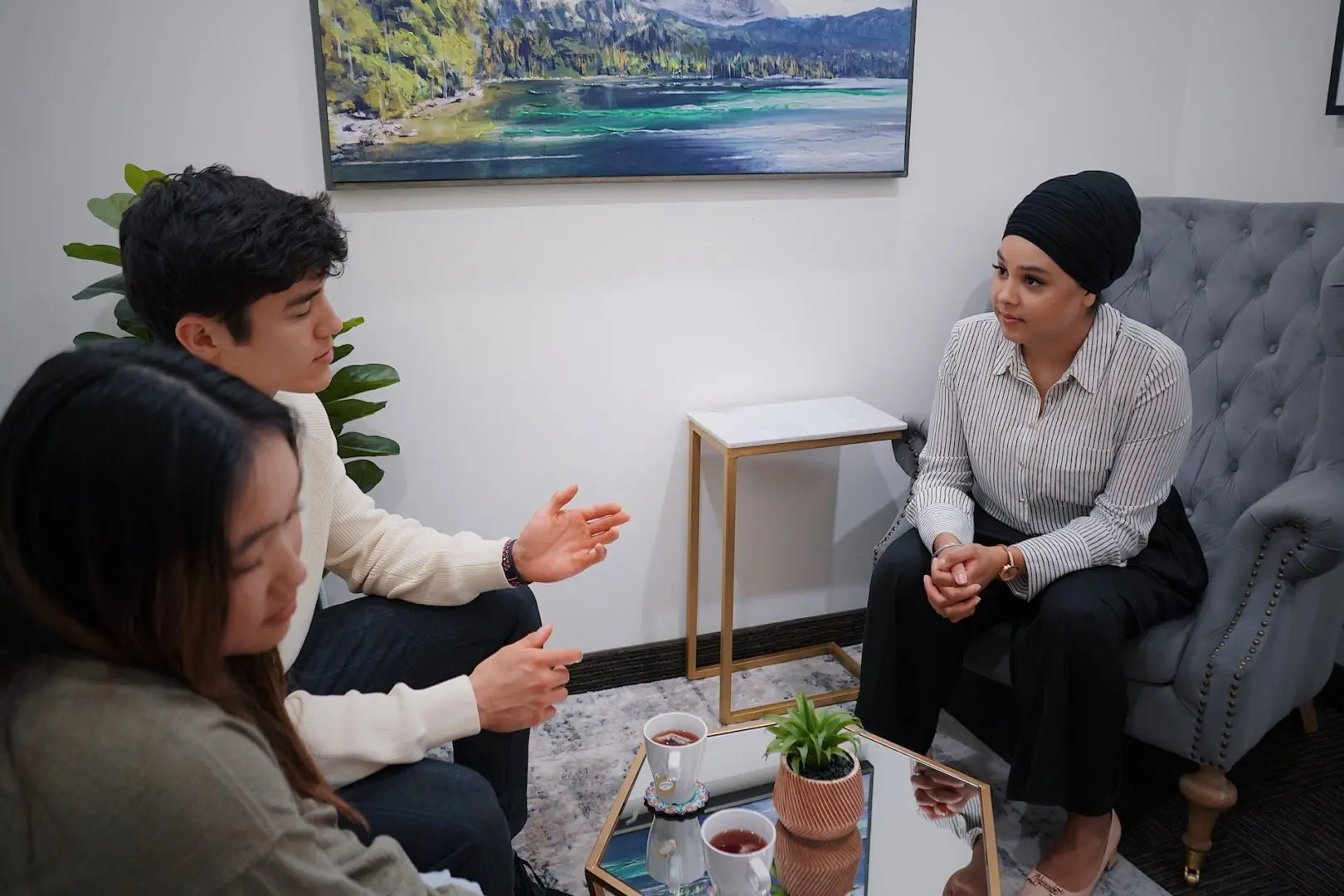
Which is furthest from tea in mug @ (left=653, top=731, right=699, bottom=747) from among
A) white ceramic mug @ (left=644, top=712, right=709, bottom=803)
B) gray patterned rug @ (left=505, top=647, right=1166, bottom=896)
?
gray patterned rug @ (left=505, top=647, right=1166, bottom=896)

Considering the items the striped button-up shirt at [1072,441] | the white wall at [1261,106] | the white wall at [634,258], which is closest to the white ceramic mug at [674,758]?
the striped button-up shirt at [1072,441]

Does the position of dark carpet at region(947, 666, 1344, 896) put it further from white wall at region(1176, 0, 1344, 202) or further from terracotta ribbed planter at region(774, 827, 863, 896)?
white wall at region(1176, 0, 1344, 202)

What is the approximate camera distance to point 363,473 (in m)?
1.85

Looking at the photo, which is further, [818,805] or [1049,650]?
[1049,650]

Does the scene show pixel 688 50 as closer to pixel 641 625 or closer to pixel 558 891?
pixel 641 625

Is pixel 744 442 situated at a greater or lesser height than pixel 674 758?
greater

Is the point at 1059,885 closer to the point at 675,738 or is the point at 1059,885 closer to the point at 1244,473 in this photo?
the point at 675,738

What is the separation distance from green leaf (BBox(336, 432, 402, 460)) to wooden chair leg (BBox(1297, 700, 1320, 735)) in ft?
6.34

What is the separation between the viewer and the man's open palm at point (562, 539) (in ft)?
5.11

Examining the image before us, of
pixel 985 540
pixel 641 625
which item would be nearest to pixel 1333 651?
pixel 985 540

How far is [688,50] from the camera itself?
206 cm

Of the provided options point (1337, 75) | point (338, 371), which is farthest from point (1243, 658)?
point (338, 371)

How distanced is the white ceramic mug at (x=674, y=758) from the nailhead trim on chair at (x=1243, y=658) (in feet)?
2.86

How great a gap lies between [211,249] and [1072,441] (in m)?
1.41
